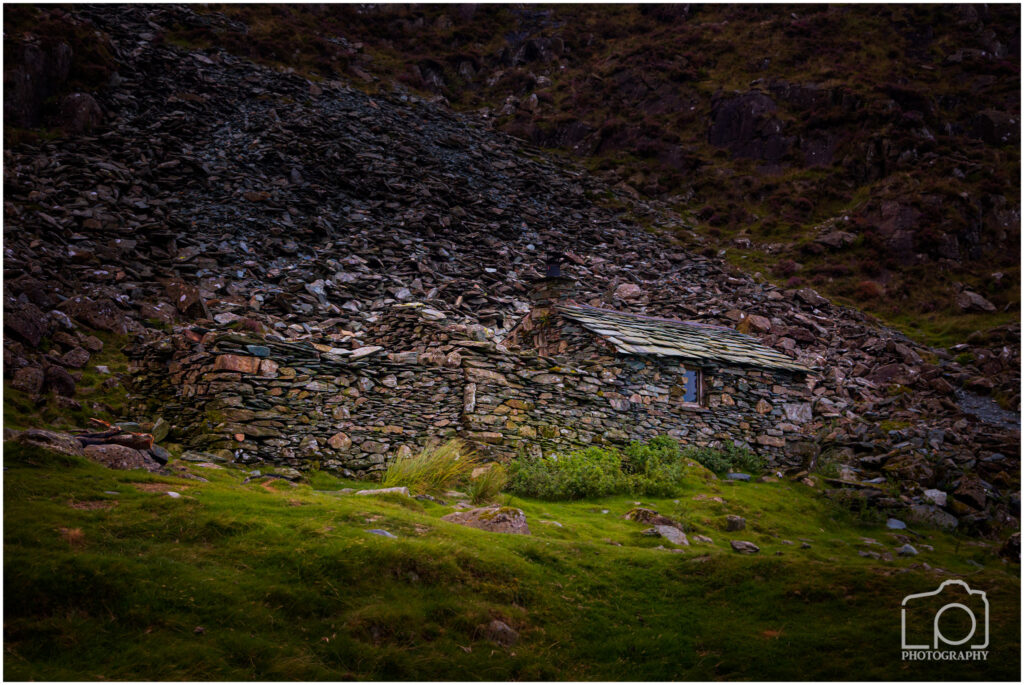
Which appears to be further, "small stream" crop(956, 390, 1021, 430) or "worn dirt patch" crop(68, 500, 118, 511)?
"small stream" crop(956, 390, 1021, 430)

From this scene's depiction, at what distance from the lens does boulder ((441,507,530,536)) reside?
333 inches

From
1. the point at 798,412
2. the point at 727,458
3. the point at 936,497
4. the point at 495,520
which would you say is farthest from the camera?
the point at 798,412

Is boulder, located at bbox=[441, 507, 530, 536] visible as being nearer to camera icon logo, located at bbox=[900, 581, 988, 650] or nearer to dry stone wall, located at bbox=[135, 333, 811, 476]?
dry stone wall, located at bbox=[135, 333, 811, 476]

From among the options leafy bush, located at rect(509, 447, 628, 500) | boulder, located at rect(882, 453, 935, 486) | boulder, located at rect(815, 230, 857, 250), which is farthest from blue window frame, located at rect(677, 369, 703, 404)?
boulder, located at rect(815, 230, 857, 250)

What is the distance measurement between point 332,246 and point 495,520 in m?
20.9

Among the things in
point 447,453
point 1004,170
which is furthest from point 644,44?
point 447,453

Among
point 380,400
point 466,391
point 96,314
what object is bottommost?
point 380,400

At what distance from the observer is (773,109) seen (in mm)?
44875

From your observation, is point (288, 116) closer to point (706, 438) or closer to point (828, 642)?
point (706, 438)

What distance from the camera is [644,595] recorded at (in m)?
6.82

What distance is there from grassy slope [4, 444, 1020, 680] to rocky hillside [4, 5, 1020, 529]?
8.15m

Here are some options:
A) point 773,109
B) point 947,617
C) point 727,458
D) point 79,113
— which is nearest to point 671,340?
point 727,458

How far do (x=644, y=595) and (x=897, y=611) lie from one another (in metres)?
2.55

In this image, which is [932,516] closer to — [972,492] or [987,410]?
[972,492]
